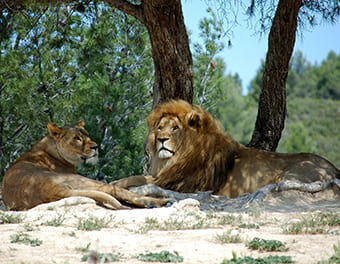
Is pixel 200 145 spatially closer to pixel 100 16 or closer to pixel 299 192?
pixel 299 192

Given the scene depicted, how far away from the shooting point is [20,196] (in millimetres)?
5848

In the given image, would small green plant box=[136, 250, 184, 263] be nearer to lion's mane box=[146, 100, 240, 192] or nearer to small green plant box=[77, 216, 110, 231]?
small green plant box=[77, 216, 110, 231]

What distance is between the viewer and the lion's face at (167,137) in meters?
6.68

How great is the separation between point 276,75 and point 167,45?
2348mm

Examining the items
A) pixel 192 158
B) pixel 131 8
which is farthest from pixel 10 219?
pixel 131 8

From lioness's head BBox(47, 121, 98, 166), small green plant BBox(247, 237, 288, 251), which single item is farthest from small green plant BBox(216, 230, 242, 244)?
lioness's head BBox(47, 121, 98, 166)

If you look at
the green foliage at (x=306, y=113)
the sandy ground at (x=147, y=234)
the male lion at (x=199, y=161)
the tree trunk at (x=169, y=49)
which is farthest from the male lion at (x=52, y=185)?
the green foliage at (x=306, y=113)

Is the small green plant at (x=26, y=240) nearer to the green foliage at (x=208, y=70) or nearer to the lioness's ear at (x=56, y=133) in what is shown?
the lioness's ear at (x=56, y=133)

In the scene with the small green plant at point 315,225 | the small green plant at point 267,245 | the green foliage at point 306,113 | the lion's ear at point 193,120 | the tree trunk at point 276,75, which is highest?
the green foliage at point 306,113

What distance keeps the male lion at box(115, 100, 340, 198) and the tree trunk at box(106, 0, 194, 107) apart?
0.96 m

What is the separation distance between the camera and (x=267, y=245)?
138 inches

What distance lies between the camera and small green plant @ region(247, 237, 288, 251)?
11.4ft

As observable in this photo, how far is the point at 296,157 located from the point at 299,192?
900 mm

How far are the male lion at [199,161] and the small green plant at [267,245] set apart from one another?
10.2 ft
